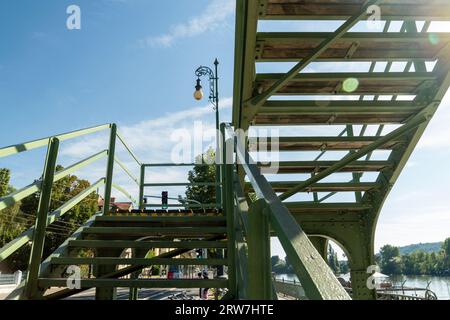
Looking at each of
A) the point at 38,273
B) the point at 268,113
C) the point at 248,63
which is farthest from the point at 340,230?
the point at 38,273

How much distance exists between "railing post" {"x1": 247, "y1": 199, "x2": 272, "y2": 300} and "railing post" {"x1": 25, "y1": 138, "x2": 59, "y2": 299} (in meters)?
2.14

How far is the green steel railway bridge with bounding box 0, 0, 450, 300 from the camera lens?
287 centimetres

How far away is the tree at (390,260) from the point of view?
12612 cm

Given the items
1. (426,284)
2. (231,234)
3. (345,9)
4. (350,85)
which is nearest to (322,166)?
(350,85)

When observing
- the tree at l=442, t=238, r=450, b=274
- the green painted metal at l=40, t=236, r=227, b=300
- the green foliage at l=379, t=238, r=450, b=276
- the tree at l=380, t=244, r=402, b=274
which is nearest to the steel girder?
the green painted metal at l=40, t=236, r=227, b=300

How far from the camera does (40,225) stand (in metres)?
2.94

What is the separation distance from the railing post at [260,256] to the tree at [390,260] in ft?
475

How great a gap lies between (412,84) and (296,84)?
1530 mm

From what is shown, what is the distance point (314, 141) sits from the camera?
4895 millimetres

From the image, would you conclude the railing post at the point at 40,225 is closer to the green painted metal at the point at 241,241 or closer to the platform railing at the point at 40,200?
the platform railing at the point at 40,200

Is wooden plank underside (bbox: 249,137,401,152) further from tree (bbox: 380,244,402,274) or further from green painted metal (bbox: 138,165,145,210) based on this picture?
tree (bbox: 380,244,402,274)

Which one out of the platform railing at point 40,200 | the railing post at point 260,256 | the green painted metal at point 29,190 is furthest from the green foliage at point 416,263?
the railing post at point 260,256

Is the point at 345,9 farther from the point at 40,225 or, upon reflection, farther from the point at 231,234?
the point at 40,225

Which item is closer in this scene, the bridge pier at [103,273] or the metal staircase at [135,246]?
the metal staircase at [135,246]
